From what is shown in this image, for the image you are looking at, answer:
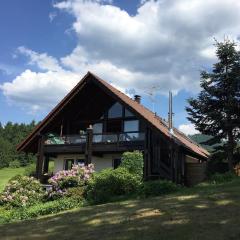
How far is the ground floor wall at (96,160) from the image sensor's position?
3164 centimetres

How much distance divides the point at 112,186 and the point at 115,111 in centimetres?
1435

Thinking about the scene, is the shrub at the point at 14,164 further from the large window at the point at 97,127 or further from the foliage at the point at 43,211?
the foliage at the point at 43,211

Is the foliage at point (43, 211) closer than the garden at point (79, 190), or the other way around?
the foliage at point (43, 211)

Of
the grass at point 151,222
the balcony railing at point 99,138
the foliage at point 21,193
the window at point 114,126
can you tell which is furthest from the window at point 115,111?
the grass at point 151,222

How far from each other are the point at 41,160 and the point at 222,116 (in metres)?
13.1

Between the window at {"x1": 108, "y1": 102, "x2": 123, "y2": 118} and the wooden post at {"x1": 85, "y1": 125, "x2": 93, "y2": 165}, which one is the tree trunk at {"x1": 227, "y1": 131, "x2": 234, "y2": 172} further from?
the wooden post at {"x1": 85, "y1": 125, "x2": 93, "y2": 165}

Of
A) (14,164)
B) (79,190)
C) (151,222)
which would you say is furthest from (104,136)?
(14,164)

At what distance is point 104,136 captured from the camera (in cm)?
3042

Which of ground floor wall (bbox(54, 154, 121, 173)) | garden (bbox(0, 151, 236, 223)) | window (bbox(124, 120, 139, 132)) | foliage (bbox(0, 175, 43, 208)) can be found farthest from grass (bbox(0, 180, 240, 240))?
ground floor wall (bbox(54, 154, 121, 173))

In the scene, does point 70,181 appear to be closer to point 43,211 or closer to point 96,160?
point 43,211

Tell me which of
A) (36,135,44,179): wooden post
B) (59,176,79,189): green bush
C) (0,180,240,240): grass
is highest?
(36,135,44,179): wooden post

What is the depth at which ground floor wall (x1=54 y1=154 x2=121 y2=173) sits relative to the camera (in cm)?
3164

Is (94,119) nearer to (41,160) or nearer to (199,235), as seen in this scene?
(41,160)

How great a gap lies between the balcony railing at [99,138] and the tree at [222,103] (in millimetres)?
4151
